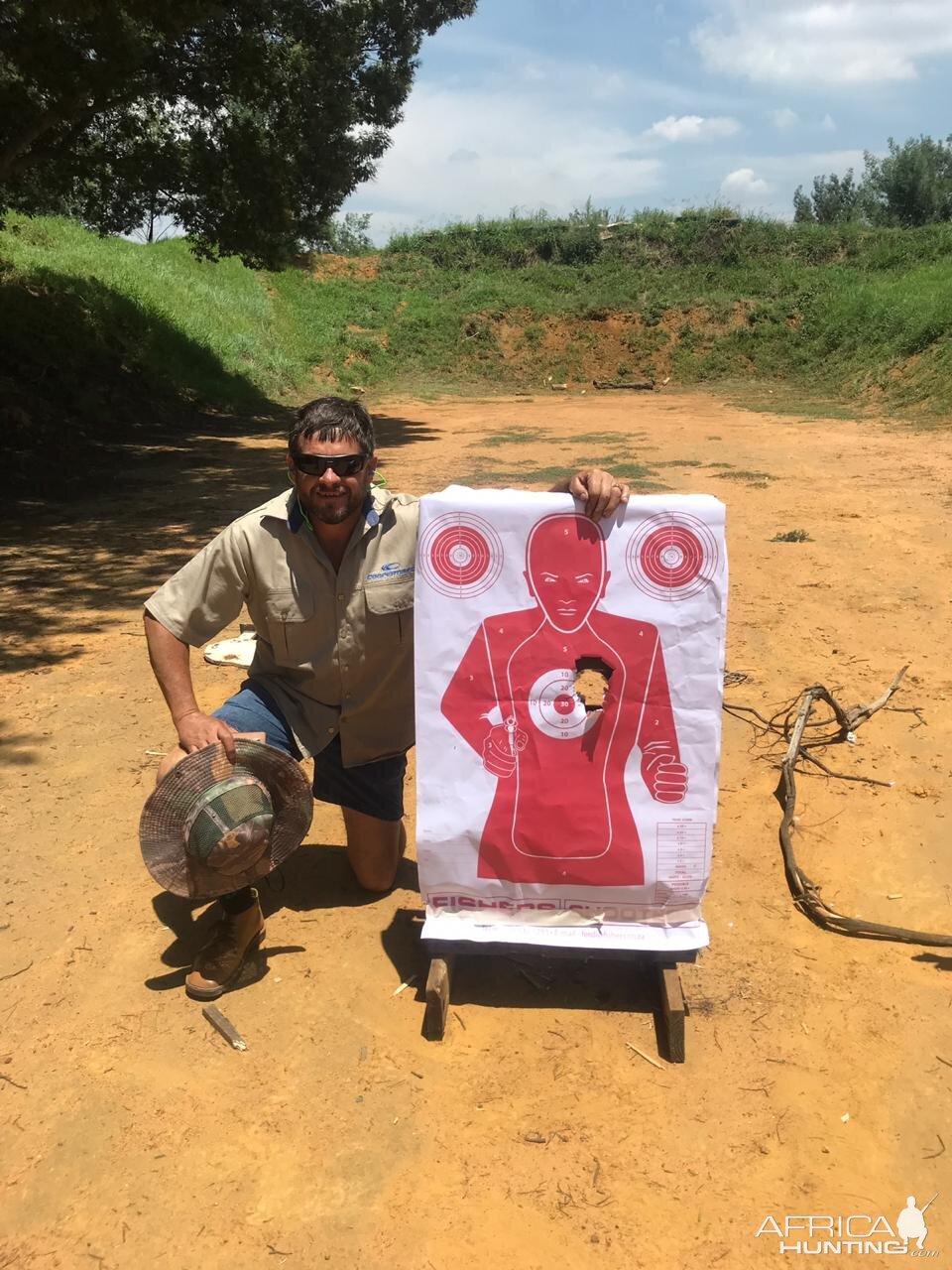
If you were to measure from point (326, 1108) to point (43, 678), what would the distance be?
11.1ft

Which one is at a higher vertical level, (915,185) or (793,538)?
(915,185)

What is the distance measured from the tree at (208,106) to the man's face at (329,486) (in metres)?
7.27

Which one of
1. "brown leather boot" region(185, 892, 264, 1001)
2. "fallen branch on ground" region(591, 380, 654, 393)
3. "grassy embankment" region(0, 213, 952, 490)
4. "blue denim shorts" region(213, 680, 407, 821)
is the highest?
"grassy embankment" region(0, 213, 952, 490)

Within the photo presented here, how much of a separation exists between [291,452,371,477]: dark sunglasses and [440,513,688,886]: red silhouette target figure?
553 mm

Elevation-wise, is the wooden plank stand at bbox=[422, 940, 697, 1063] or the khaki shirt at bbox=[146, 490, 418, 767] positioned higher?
the khaki shirt at bbox=[146, 490, 418, 767]

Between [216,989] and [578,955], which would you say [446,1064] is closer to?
[578,955]

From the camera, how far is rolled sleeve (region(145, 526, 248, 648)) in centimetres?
272

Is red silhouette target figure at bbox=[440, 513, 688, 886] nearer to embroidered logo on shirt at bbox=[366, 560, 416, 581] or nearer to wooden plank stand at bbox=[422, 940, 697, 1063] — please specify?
wooden plank stand at bbox=[422, 940, 697, 1063]

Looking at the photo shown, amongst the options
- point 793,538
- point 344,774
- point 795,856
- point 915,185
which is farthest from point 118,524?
point 915,185

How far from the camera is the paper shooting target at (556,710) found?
8.43ft

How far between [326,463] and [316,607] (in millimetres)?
430

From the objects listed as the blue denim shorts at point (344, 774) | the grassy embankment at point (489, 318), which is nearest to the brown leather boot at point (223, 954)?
the blue denim shorts at point (344, 774)

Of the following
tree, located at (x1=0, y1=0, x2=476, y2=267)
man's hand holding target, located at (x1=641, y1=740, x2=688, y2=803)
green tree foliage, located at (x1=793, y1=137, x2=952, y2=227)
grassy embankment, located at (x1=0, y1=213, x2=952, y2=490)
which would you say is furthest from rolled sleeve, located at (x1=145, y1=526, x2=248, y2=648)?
green tree foliage, located at (x1=793, y1=137, x2=952, y2=227)

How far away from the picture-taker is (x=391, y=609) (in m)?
2.82
